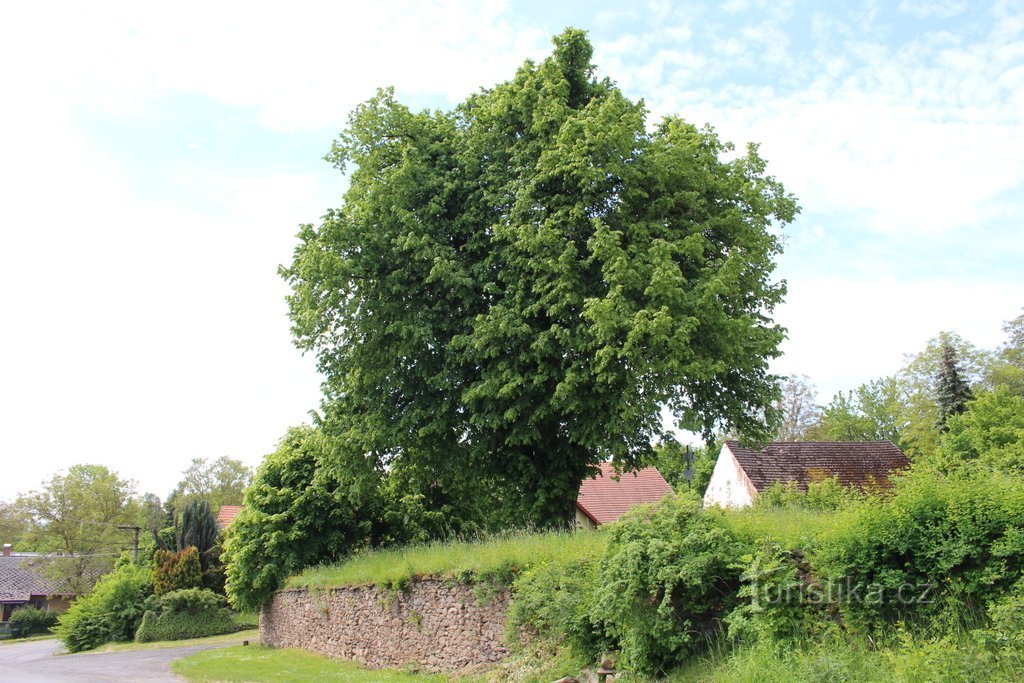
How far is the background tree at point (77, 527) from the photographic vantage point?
5697 cm

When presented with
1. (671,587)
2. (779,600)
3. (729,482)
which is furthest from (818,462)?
(779,600)

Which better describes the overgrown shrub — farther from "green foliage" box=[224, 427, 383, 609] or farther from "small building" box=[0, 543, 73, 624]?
"small building" box=[0, 543, 73, 624]

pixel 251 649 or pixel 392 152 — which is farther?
pixel 251 649

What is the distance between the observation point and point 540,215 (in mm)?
17516

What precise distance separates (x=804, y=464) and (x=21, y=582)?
67825 millimetres

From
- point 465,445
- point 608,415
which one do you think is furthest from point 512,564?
point 465,445

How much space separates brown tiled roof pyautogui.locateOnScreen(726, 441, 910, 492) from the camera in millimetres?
33000

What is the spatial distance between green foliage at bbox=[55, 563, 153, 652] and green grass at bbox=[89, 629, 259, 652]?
2.90ft

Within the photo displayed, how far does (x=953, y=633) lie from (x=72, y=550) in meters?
64.9

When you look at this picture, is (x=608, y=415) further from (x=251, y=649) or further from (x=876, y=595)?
(x=251, y=649)

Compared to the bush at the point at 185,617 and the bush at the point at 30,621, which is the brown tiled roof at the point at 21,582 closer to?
the bush at the point at 30,621

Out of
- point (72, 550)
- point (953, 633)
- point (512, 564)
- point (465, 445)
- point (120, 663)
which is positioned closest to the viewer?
point (953, 633)

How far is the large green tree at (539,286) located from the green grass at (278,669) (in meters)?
5.20

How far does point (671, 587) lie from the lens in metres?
9.30
